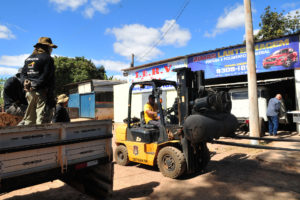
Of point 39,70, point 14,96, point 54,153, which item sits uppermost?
point 39,70

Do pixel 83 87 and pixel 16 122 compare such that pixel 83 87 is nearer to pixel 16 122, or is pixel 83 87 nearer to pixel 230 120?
pixel 16 122

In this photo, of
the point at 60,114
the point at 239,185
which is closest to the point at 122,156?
the point at 60,114

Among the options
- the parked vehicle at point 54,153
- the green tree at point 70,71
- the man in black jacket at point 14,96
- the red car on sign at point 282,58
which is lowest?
the parked vehicle at point 54,153

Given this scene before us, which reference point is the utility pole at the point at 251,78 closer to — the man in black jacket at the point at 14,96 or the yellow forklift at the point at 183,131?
the yellow forklift at the point at 183,131

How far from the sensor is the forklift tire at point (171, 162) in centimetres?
479

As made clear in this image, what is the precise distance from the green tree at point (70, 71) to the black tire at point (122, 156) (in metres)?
25.8

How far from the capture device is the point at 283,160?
598cm

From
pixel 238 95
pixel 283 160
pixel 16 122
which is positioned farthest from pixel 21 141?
pixel 238 95

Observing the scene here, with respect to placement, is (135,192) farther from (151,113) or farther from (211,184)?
(151,113)

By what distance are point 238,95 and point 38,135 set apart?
1089cm

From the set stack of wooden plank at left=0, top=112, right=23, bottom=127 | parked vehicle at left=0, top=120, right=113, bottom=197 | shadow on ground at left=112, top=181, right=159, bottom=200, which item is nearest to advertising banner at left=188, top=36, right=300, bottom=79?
shadow on ground at left=112, top=181, right=159, bottom=200

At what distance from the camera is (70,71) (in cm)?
3147

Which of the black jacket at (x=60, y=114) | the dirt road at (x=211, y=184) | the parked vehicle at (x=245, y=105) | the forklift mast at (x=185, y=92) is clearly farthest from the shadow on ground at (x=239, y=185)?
the parked vehicle at (x=245, y=105)

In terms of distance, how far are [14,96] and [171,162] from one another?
11.8 feet
